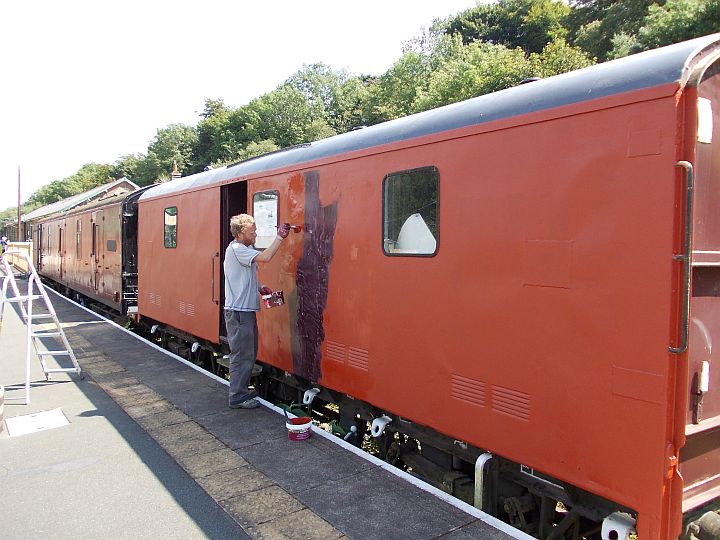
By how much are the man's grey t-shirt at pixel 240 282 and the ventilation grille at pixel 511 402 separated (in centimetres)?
308

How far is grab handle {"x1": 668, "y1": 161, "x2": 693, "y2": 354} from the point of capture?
2.51 meters

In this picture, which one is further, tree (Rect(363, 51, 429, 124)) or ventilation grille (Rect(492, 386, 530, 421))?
tree (Rect(363, 51, 429, 124))

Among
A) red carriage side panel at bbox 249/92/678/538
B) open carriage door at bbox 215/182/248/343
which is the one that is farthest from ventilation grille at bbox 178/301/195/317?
red carriage side panel at bbox 249/92/678/538

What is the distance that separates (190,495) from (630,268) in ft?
10.6

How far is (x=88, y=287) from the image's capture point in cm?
1529

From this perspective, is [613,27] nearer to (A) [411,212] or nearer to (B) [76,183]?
(A) [411,212]

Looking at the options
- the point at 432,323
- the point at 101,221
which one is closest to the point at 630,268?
the point at 432,323

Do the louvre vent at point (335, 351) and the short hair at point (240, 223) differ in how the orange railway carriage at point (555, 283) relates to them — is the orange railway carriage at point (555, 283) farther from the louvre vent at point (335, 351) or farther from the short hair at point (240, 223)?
the short hair at point (240, 223)

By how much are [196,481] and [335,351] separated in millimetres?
1550

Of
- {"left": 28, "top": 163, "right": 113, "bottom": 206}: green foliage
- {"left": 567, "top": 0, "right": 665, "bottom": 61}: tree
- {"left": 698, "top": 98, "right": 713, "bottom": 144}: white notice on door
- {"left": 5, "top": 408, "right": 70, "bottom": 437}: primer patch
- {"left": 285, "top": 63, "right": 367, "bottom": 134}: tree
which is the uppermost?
{"left": 285, "top": 63, "right": 367, "bottom": 134}: tree

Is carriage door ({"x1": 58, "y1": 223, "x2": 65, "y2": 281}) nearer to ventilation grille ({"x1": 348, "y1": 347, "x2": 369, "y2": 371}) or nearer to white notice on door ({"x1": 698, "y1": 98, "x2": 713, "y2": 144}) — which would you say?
ventilation grille ({"x1": 348, "y1": 347, "x2": 369, "y2": 371})

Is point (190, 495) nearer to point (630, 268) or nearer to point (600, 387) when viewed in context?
point (600, 387)

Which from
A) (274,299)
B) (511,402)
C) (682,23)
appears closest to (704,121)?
(511,402)

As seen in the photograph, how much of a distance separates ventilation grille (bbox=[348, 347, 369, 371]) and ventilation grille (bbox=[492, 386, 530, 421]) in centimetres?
142
